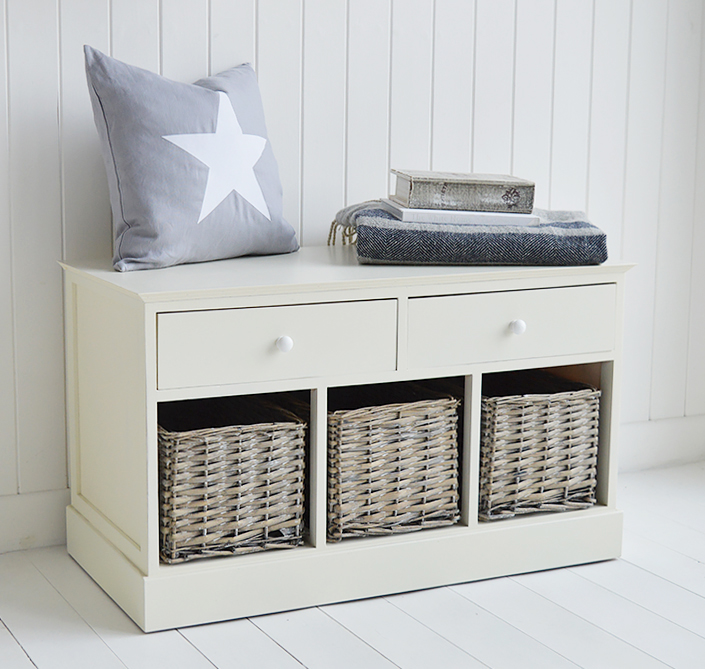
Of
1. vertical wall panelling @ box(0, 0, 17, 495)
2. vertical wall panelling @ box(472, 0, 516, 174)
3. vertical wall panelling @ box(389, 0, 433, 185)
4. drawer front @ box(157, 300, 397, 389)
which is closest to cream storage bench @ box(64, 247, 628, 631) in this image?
drawer front @ box(157, 300, 397, 389)

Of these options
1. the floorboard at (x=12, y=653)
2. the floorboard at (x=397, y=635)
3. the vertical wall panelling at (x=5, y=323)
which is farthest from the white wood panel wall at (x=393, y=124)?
the floorboard at (x=397, y=635)

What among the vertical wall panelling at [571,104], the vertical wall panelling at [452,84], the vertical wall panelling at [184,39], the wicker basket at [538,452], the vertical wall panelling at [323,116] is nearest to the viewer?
the wicker basket at [538,452]

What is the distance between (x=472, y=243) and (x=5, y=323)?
91 centimetres

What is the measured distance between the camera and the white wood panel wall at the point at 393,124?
1.83 meters

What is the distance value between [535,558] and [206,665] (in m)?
0.69

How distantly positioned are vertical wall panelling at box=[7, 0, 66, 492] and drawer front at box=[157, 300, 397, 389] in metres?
0.51

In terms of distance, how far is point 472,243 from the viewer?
1727mm

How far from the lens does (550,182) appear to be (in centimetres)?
229

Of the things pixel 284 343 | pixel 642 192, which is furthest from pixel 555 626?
pixel 642 192

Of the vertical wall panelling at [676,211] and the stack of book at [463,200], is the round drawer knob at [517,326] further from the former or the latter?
the vertical wall panelling at [676,211]

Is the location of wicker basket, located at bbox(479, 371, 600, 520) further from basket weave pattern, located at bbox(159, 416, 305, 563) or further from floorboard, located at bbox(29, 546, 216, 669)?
floorboard, located at bbox(29, 546, 216, 669)

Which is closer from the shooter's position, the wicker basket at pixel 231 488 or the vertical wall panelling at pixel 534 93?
the wicker basket at pixel 231 488

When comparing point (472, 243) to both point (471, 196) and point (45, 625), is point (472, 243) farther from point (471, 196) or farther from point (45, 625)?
point (45, 625)

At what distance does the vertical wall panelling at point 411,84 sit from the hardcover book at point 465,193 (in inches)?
10.9
